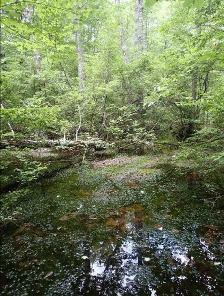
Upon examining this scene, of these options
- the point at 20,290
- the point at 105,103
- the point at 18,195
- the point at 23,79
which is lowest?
the point at 20,290

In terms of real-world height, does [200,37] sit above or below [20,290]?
above

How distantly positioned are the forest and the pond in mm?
20

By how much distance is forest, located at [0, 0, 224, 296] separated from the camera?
12.5 ft

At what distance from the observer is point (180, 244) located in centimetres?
451

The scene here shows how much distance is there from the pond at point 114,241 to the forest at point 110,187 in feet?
0.07

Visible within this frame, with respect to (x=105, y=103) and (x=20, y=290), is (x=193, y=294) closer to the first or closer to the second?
(x=20, y=290)

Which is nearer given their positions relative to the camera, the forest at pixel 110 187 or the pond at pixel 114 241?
the pond at pixel 114 241

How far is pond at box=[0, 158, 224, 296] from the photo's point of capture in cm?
358

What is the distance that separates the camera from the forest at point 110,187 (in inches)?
149

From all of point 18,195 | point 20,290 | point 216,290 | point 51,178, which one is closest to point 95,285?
point 20,290

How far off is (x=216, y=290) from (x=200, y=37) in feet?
19.3

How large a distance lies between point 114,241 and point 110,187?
2934 millimetres

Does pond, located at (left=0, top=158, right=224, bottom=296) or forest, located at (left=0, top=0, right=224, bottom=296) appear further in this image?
forest, located at (left=0, top=0, right=224, bottom=296)

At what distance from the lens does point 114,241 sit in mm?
4656
